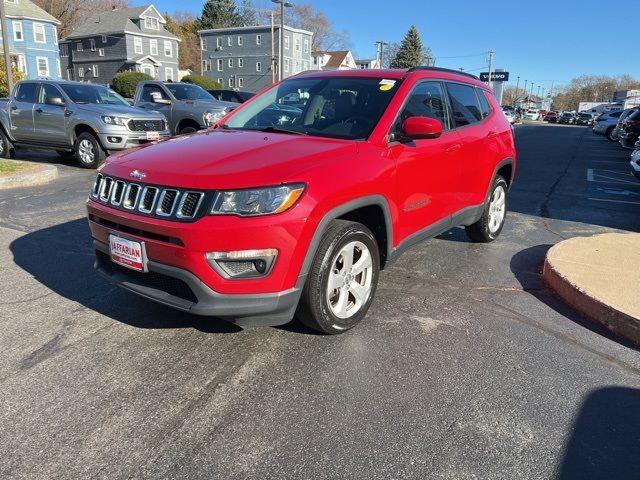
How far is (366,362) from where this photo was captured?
3230 millimetres

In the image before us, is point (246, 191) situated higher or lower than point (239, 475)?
higher

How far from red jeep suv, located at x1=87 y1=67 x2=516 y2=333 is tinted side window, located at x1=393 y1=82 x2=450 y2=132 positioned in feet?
0.06

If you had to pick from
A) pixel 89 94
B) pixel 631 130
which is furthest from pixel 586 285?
pixel 631 130

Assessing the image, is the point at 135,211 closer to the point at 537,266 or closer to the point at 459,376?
the point at 459,376

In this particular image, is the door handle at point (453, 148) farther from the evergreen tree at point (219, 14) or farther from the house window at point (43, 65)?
the evergreen tree at point (219, 14)

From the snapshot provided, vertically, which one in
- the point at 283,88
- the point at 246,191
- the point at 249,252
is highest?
the point at 283,88

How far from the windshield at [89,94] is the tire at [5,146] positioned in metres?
2.01

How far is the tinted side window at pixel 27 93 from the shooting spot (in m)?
11.3

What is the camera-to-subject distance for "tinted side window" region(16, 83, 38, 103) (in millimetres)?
11258

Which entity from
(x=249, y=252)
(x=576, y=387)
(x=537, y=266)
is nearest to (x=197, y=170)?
(x=249, y=252)

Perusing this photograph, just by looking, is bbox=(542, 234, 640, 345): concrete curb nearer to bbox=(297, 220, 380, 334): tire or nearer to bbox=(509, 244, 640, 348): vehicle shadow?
bbox=(509, 244, 640, 348): vehicle shadow

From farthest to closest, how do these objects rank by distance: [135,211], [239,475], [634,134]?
[634,134] → [135,211] → [239,475]

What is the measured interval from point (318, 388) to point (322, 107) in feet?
7.89

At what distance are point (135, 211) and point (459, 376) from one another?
2.26 m
